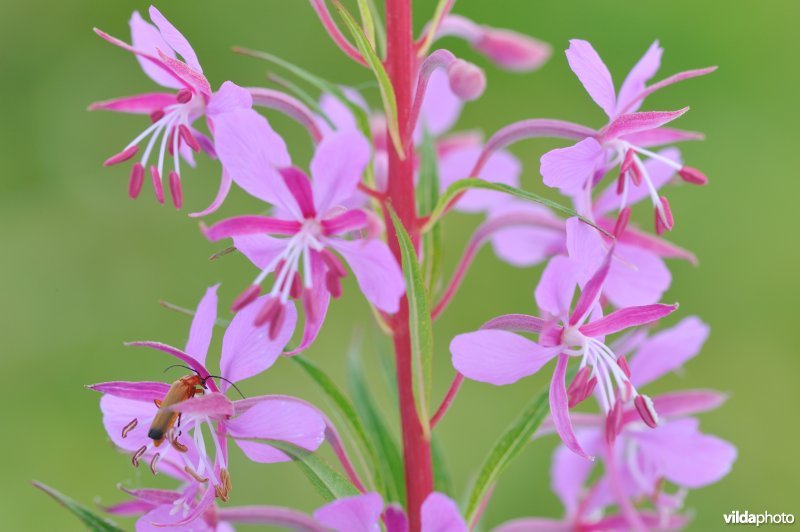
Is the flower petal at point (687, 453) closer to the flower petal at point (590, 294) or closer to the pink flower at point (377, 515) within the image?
the flower petal at point (590, 294)

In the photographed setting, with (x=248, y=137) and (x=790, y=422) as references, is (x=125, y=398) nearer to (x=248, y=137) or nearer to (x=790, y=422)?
(x=248, y=137)

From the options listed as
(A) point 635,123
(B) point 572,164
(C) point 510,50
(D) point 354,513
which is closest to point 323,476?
(D) point 354,513

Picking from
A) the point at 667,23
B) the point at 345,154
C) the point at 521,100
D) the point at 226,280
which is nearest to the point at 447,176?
the point at 345,154

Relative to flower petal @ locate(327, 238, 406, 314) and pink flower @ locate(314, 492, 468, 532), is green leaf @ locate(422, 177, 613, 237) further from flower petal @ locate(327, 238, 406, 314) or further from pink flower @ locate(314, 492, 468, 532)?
pink flower @ locate(314, 492, 468, 532)

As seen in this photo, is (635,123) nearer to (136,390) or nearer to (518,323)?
(518,323)

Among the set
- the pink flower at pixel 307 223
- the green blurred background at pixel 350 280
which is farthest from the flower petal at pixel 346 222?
the green blurred background at pixel 350 280

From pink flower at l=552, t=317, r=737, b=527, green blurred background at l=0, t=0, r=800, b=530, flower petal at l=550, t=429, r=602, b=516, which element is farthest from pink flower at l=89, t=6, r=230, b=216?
green blurred background at l=0, t=0, r=800, b=530
